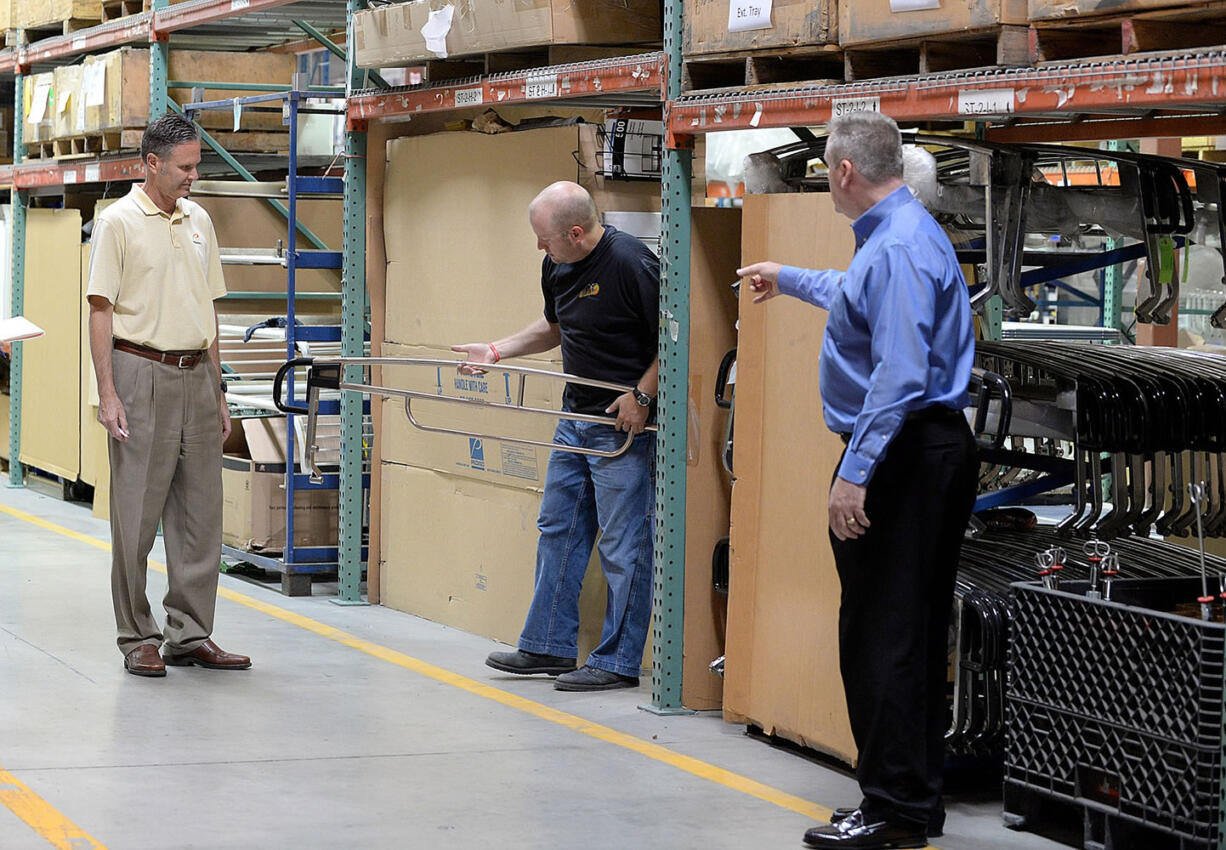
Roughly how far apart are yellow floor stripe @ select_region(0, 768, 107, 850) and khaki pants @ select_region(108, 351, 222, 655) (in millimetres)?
1648

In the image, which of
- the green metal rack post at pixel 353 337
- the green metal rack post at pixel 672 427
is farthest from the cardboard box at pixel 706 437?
the green metal rack post at pixel 353 337

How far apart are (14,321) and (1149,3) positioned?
4.73m

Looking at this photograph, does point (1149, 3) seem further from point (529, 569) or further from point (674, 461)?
point (529, 569)

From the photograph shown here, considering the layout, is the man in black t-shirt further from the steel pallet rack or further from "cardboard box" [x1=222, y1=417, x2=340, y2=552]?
"cardboard box" [x1=222, y1=417, x2=340, y2=552]

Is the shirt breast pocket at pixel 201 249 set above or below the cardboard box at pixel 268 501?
above

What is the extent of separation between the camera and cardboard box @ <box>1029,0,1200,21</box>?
177 inches

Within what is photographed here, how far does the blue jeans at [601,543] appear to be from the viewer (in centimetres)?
692

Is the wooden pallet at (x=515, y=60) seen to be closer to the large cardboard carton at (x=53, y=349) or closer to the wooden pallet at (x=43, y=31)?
the large cardboard carton at (x=53, y=349)

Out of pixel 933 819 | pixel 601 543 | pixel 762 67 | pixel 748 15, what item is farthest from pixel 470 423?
pixel 933 819

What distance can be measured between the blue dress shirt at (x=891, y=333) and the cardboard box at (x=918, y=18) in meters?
0.60

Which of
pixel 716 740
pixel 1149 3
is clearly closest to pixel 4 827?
pixel 716 740

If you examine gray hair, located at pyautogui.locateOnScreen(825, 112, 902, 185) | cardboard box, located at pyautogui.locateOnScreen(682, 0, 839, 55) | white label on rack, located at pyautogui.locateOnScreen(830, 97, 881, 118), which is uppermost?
cardboard box, located at pyautogui.locateOnScreen(682, 0, 839, 55)

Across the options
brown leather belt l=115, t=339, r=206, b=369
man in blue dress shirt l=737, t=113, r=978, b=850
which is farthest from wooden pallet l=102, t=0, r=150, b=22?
man in blue dress shirt l=737, t=113, r=978, b=850

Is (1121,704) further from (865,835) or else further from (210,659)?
(210,659)
